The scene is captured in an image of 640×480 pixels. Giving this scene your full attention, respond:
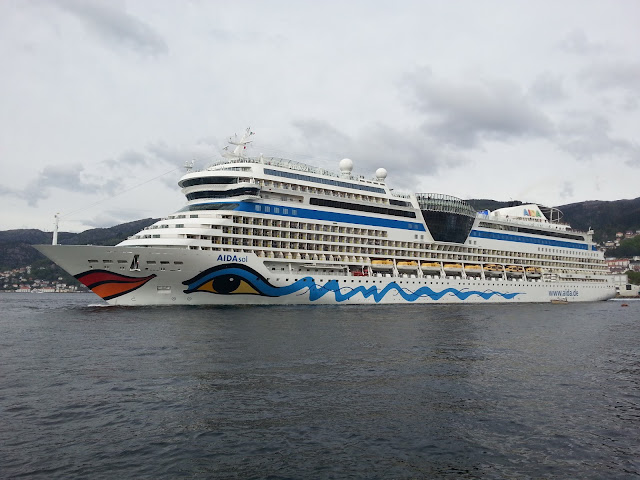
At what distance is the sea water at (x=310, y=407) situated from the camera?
419 inches

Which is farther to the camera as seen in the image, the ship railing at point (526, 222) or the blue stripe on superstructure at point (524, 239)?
the ship railing at point (526, 222)

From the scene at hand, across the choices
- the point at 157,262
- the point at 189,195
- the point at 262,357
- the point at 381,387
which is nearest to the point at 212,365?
the point at 262,357

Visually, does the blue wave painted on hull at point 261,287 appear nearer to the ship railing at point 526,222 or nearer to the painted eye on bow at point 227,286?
the painted eye on bow at point 227,286

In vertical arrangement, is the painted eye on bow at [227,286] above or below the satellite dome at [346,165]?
below

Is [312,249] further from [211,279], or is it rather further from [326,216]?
[211,279]

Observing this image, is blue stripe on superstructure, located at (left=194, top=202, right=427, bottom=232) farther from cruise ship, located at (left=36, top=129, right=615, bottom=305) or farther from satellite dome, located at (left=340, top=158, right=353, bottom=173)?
satellite dome, located at (left=340, top=158, right=353, bottom=173)

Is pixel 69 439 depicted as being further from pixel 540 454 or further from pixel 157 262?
pixel 157 262

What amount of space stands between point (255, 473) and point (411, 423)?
17.2 feet

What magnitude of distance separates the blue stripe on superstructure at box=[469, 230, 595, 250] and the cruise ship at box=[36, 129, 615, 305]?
0.32m

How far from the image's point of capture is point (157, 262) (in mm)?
41250

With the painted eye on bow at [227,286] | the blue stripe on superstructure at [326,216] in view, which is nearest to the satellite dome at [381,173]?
the blue stripe on superstructure at [326,216]

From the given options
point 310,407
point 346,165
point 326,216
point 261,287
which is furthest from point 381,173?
point 310,407

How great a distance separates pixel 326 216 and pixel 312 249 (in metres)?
4.48

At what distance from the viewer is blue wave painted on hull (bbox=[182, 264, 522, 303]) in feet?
142
